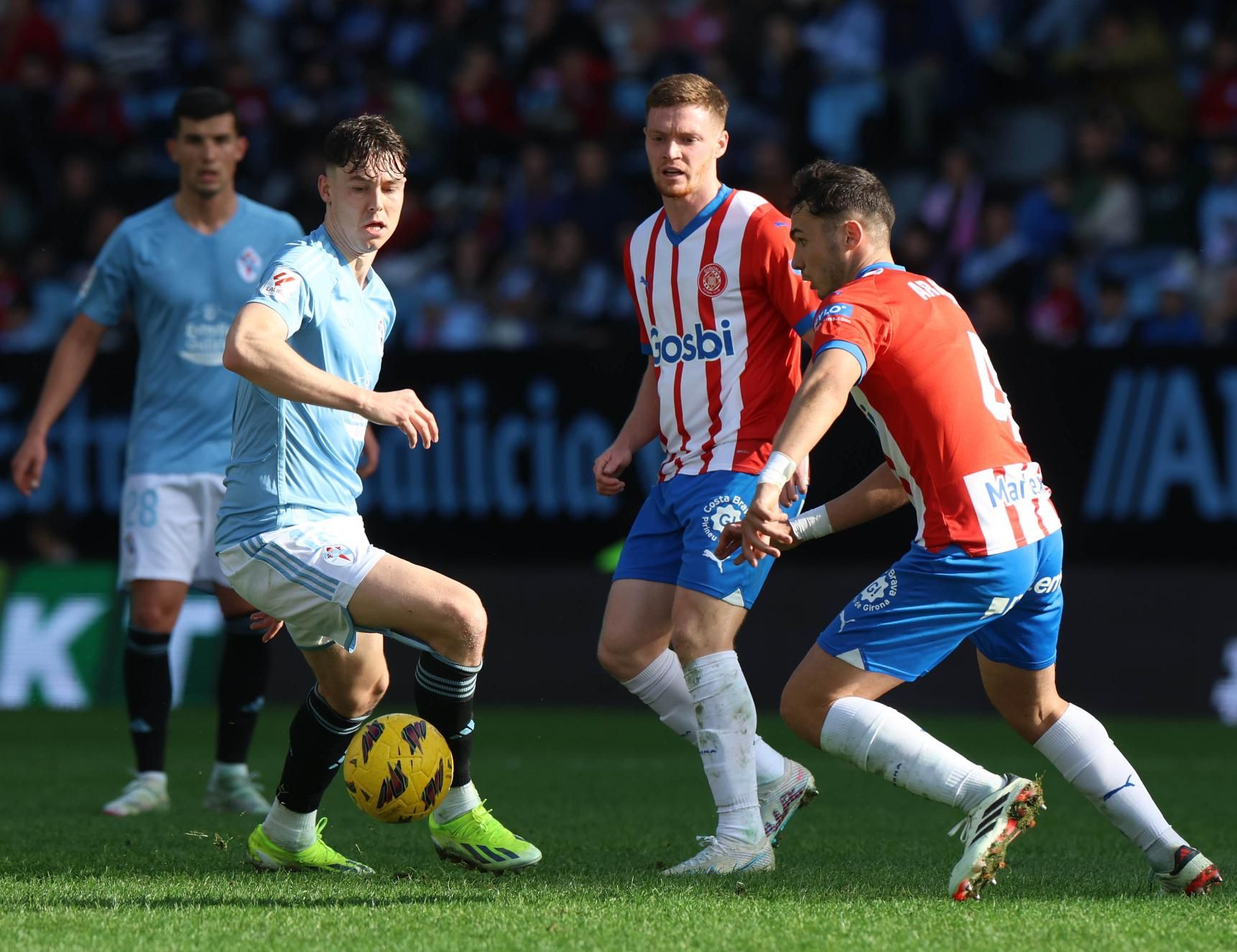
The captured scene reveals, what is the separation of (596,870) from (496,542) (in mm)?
5777

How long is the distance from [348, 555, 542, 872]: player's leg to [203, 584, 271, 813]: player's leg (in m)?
1.83

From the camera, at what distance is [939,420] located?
4.61 metres

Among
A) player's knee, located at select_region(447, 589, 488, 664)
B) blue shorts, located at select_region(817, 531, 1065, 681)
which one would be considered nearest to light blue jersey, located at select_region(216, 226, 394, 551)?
player's knee, located at select_region(447, 589, 488, 664)

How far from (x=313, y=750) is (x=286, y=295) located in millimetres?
1391

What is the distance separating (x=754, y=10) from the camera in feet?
48.0

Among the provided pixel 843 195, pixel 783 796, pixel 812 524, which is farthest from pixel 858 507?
pixel 783 796

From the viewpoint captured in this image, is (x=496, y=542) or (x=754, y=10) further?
(x=754, y=10)

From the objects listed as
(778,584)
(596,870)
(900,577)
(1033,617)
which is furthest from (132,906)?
(778,584)

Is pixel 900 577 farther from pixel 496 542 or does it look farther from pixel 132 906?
pixel 496 542

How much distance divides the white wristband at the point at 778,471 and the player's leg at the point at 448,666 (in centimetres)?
100

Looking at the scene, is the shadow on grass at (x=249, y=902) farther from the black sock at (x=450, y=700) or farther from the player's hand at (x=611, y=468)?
the player's hand at (x=611, y=468)

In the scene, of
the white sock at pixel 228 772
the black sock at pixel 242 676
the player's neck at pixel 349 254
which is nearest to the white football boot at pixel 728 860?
the player's neck at pixel 349 254

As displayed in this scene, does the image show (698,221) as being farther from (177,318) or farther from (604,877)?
(177,318)

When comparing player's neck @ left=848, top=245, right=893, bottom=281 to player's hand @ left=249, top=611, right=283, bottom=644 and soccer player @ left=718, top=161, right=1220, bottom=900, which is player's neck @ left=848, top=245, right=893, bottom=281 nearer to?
soccer player @ left=718, top=161, right=1220, bottom=900
